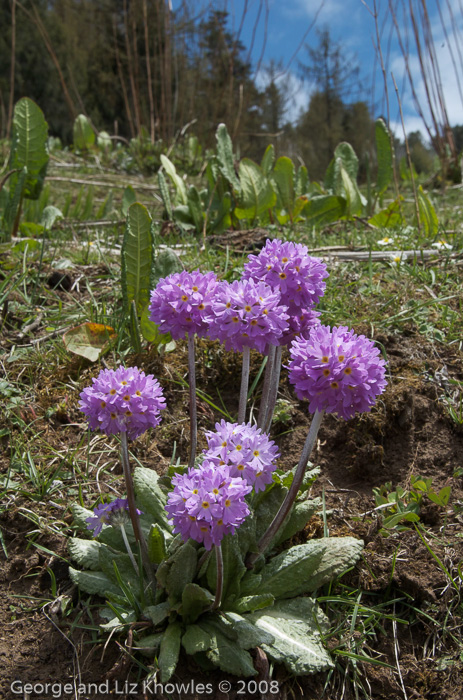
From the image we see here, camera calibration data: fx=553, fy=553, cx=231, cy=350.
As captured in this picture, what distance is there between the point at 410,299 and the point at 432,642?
1.59 metres

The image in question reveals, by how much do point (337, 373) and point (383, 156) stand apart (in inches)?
154

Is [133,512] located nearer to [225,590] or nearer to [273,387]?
[225,590]

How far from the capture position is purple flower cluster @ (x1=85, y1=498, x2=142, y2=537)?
1575mm

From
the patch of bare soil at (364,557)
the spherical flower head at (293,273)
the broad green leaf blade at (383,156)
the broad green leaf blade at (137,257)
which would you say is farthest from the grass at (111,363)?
the broad green leaf blade at (383,156)

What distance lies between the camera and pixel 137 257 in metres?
2.46

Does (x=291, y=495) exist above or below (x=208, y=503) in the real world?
below

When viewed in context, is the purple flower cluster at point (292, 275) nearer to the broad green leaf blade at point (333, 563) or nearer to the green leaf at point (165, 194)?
the broad green leaf blade at point (333, 563)

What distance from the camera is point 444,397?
2.21 meters

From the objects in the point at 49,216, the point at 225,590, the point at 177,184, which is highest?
the point at 177,184

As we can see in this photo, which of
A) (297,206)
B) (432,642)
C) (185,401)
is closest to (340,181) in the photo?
(297,206)

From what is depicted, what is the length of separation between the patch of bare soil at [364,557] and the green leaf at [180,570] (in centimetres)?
19

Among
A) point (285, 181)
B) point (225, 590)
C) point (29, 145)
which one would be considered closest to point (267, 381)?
point (225, 590)

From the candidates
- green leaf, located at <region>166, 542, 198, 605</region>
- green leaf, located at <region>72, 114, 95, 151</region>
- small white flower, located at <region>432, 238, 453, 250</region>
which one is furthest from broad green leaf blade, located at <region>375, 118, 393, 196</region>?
green leaf, located at <region>72, 114, 95, 151</region>

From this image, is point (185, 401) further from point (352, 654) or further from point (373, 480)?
point (352, 654)
